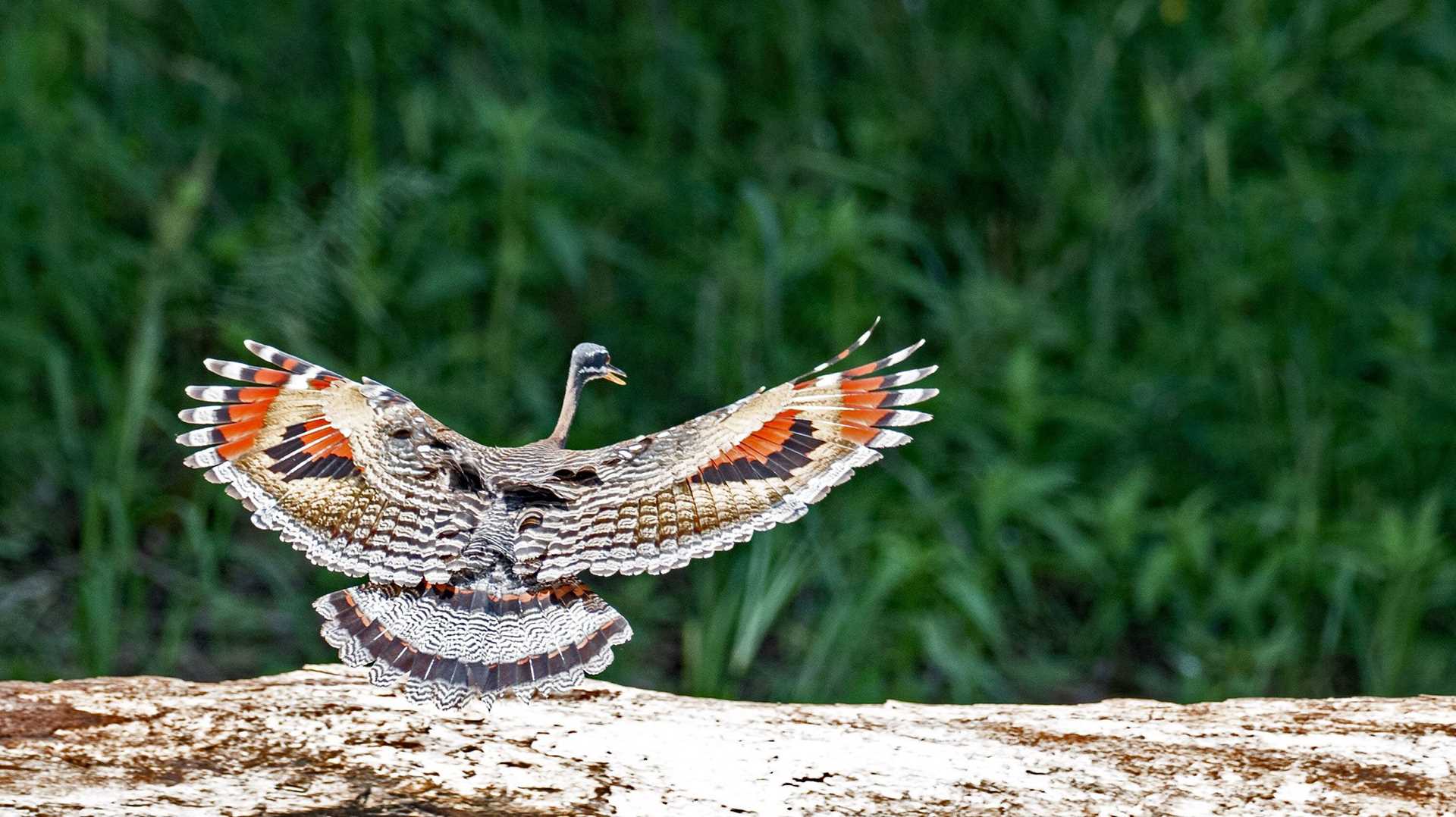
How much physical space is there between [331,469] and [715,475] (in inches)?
32.1

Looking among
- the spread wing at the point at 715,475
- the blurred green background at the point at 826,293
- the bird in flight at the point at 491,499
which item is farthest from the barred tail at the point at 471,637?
the blurred green background at the point at 826,293

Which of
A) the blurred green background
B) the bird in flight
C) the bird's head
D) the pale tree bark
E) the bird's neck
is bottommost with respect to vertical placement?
the pale tree bark

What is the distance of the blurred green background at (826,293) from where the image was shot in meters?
5.77

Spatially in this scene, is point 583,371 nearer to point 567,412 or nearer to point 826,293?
point 567,412

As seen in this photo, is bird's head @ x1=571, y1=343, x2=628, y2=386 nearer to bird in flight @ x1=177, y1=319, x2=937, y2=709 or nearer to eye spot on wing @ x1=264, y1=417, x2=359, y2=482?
bird in flight @ x1=177, y1=319, x2=937, y2=709

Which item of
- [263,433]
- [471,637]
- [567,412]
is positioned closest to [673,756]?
[471,637]

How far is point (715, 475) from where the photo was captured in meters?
3.82

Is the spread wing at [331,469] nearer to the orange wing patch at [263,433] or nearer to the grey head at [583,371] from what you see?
the orange wing patch at [263,433]

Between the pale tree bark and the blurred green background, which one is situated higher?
the blurred green background

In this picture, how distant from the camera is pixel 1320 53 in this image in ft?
23.5

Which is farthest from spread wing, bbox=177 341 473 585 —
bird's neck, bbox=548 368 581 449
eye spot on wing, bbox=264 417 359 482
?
bird's neck, bbox=548 368 581 449

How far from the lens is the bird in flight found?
3.66m

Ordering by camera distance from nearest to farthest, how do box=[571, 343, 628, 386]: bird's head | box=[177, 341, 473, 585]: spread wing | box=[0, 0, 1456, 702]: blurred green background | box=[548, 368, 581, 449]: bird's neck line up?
box=[177, 341, 473, 585]: spread wing → box=[548, 368, 581, 449]: bird's neck → box=[571, 343, 628, 386]: bird's head → box=[0, 0, 1456, 702]: blurred green background

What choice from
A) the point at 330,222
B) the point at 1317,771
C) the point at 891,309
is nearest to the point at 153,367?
the point at 330,222
